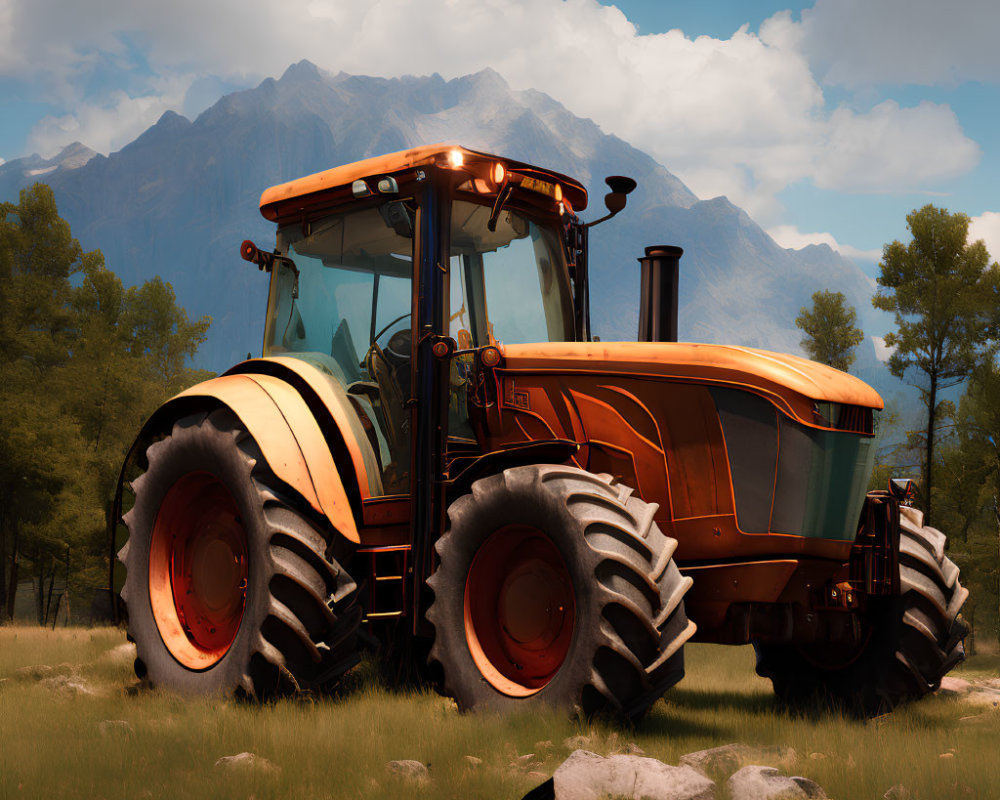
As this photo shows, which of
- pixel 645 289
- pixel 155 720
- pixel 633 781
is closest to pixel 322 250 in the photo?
pixel 645 289

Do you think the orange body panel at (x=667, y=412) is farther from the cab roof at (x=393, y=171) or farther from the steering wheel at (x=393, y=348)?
the cab roof at (x=393, y=171)

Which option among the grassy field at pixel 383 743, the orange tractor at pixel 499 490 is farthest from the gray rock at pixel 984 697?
the orange tractor at pixel 499 490

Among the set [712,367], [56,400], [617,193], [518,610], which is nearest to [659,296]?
[617,193]

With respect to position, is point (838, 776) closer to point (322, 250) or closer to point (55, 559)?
point (322, 250)

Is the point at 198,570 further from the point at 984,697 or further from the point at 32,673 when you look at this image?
the point at 984,697

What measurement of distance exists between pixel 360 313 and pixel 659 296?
1.92 metres

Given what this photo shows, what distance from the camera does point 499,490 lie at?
5359mm

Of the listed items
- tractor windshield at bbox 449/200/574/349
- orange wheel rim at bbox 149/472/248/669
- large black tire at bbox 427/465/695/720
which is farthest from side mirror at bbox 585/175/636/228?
orange wheel rim at bbox 149/472/248/669

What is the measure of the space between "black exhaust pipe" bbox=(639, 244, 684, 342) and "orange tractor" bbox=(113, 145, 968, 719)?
0.06 feet

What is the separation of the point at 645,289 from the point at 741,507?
5.42ft

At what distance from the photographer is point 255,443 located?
6082 mm

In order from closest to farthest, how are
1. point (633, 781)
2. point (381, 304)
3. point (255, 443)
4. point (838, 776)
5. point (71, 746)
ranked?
point (633, 781) < point (838, 776) < point (71, 746) < point (255, 443) < point (381, 304)

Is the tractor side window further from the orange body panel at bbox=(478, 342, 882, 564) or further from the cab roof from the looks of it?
the orange body panel at bbox=(478, 342, 882, 564)

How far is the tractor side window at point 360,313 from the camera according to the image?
6316 millimetres
